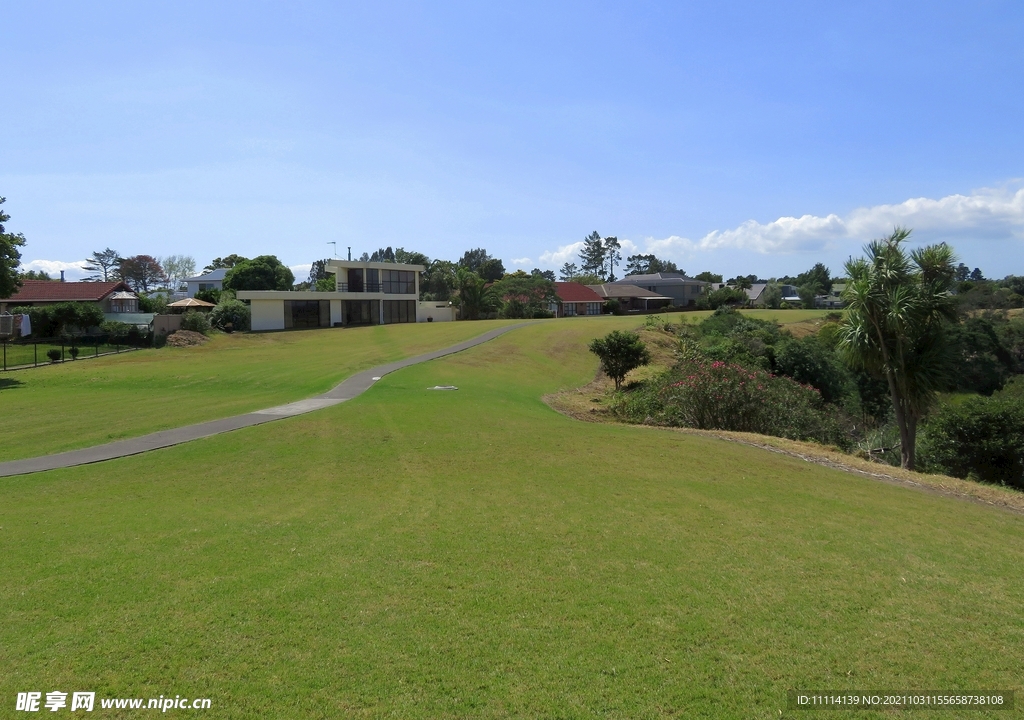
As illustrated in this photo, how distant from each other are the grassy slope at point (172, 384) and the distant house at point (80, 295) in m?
17.3

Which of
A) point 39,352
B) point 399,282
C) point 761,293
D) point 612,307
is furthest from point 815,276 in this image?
point 39,352

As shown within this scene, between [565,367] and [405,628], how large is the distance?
94.5ft

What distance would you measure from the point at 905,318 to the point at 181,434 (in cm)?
1744

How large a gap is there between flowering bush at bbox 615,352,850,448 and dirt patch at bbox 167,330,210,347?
3038cm

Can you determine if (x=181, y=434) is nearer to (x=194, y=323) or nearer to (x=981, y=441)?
(x=981, y=441)

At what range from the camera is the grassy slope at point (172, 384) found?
15.4 m

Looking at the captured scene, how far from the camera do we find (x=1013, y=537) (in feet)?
29.1

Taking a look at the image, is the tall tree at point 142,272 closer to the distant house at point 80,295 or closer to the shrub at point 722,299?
the distant house at point 80,295

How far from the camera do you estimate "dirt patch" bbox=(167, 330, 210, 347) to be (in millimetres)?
39438

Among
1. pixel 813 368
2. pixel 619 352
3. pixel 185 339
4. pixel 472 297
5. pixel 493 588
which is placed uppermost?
pixel 472 297

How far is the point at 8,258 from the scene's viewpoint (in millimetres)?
28438

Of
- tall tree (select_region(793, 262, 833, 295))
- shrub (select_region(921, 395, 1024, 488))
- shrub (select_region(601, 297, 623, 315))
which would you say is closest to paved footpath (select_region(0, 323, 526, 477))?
shrub (select_region(921, 395, 1024, 488))

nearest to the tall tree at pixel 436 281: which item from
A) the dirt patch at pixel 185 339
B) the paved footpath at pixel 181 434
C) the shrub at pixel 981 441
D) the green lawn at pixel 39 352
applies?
the dirt patch at pixel 185 339

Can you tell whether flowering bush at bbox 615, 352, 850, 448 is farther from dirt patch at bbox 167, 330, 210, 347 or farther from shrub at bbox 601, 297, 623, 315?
shrub at bbox 601, 297, 623, 315
